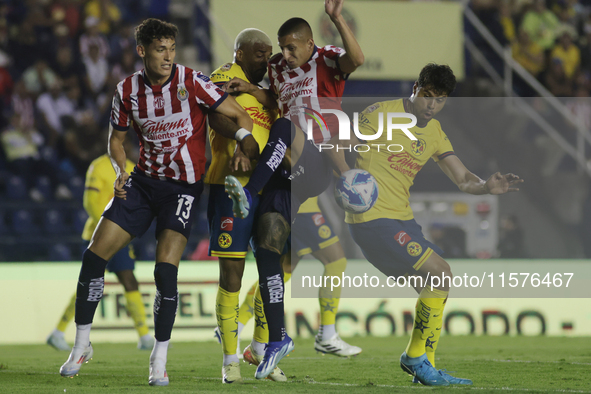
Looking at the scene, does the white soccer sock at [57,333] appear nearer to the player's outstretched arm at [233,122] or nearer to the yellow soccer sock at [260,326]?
the yellow soccer sock at [260,326]

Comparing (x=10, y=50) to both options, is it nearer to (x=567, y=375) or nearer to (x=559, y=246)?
(x=559, y=246)

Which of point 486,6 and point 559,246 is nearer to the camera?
point 559,246

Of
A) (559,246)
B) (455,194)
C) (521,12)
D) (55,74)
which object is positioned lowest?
(559,246)

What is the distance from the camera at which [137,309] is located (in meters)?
7.67

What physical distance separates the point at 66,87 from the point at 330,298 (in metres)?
7.15

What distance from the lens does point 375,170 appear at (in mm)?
5121

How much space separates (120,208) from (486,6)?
10.7m

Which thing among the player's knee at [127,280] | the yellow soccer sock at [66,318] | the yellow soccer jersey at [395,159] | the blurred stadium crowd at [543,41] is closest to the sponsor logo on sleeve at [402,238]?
the yellow soccer jersey at [395,159]

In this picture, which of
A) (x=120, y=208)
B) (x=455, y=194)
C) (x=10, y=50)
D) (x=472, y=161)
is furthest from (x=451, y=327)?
(x=10, y=50)

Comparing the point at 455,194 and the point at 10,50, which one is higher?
the point at 10,50

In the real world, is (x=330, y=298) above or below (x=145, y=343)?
above

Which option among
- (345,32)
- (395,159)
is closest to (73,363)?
(395,159)

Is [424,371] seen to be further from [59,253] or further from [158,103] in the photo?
[59,253]

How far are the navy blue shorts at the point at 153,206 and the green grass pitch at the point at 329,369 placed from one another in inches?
42.6
